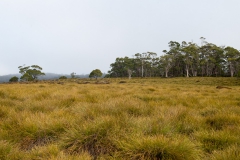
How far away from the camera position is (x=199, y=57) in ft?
233

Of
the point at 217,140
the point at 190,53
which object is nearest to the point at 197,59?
the point at 190,53

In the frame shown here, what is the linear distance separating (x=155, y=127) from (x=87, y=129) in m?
1.48

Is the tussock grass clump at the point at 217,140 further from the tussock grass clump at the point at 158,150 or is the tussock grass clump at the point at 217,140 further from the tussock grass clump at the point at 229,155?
the tussock grass clump at the point at 158,150

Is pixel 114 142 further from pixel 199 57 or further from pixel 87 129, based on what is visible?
pixel 199 57

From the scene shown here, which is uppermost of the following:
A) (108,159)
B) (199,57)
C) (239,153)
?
(199,57)

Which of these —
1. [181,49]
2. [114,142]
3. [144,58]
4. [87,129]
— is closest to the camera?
[114,142]

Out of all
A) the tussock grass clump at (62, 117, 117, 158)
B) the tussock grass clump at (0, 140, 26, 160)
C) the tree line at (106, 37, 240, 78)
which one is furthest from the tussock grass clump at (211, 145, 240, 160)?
the tree line at (106, 37, 240, 78)

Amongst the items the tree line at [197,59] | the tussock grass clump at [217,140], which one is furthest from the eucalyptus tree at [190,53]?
the tussock grass clump at [217,140]

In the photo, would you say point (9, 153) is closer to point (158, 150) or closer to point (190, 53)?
point (158, 150)

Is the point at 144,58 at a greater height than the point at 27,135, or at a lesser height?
greater

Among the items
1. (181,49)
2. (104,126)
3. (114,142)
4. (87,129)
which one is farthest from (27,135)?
(181,49)

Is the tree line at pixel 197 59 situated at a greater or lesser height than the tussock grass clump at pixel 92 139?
greater

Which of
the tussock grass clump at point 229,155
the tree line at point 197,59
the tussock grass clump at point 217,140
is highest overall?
the tree line at point 197,59

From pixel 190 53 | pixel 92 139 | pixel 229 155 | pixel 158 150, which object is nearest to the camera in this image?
pixel 229 155
